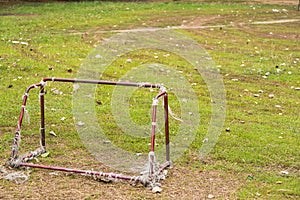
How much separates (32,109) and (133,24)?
803 cm

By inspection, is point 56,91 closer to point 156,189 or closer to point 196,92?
point 196,92

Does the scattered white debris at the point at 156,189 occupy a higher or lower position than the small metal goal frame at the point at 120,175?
lower

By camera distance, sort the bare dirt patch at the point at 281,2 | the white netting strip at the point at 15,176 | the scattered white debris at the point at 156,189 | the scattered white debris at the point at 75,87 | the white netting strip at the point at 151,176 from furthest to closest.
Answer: the bare dirt patch at the point at 281,2 < the scattered white debris at the point at 75,87 < the white netting strip at the point at 15,176 < the white netting strip at the point at 151,176 < the scattered white debris at the point at 156,189

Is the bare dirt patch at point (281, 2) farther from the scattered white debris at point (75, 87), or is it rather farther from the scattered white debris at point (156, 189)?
the scattered white debris at point (156, 189)

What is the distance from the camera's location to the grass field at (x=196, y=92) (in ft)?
17.7

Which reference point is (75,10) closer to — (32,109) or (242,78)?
(242,78)

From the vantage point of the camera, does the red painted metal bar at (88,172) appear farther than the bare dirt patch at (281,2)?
No

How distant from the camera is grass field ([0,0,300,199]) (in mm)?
5406

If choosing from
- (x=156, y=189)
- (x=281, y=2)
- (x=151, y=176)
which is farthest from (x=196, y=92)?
(x=281, y=2)

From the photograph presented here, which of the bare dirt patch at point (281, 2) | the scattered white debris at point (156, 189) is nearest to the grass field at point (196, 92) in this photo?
the scattered white debris at point (156, 189)

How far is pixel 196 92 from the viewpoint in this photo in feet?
28.7

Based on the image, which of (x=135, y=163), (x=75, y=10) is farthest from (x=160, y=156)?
(x=75, y=10)

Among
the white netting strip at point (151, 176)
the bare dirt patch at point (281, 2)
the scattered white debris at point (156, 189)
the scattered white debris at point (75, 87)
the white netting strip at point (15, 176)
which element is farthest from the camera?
the bare dirt patch at point (281, 2)

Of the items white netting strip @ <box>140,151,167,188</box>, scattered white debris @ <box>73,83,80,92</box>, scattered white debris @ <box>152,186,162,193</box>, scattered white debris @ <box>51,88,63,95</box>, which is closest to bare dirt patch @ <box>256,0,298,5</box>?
scattered white debris @ <box>73,83,80,92</box>
